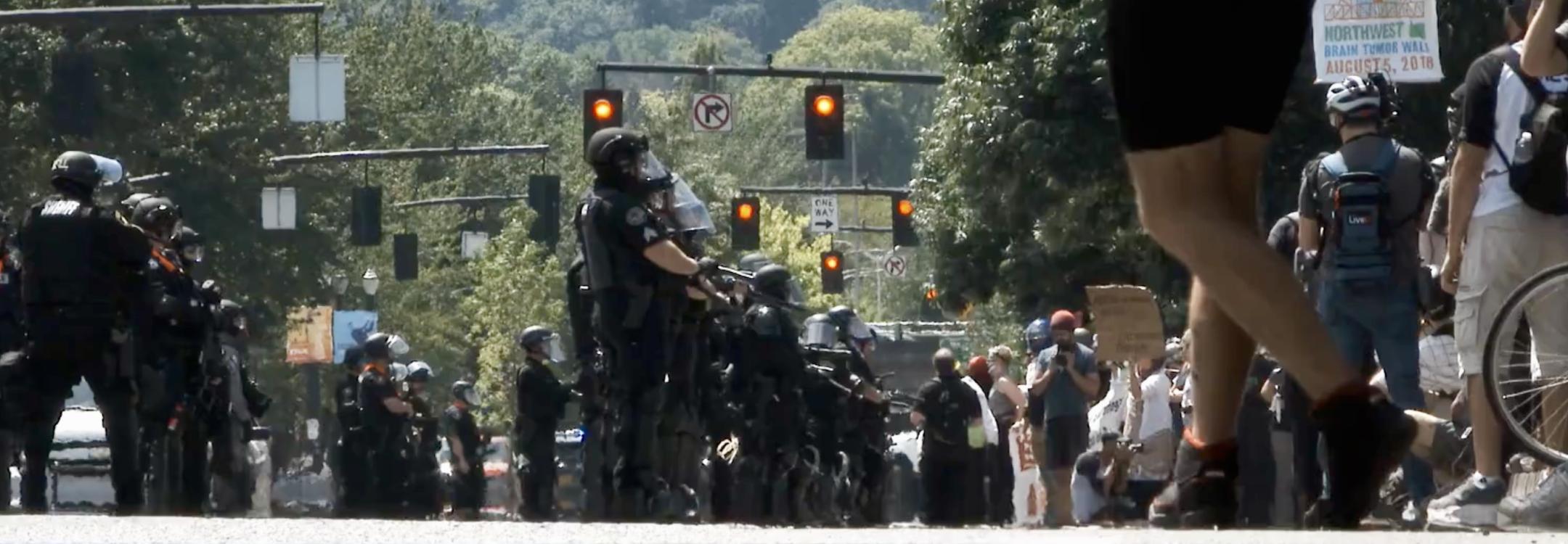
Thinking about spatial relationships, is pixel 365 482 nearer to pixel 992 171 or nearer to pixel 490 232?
pixel 992 171

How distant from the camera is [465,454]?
79.0 ft

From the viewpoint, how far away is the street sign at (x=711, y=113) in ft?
142

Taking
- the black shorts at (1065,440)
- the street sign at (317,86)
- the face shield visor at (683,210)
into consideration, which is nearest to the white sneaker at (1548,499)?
the face shield visor at (683,210)

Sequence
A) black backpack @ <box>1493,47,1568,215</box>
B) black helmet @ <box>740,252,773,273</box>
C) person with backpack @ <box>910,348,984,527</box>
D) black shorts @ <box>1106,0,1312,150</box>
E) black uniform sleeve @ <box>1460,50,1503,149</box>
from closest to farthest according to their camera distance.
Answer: black shorts @ <box>1106,0,1312,150</box> < black backpack @ <box>1493,47,1568,215</box> < black uniform sleeve @ <box>1460,50,1503,149</box> < black helmet @ <box>740,252,773,273</box> < person with backpack @ <box>910,348,984,527</box>

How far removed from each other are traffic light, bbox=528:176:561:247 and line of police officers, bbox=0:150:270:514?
109 feet

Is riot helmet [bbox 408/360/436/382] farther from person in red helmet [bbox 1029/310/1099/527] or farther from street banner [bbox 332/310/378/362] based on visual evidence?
street banner [bbox 332/310/378/362]

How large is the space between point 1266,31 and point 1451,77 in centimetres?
2251

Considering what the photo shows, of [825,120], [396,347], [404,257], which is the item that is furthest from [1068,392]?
[404,257]

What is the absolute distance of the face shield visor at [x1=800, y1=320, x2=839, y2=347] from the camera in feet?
62.4

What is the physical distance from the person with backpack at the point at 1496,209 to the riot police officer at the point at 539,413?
12.0m

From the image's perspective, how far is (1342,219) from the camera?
30.7 ft

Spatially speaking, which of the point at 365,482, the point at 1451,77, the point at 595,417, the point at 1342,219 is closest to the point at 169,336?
the point at 595,417

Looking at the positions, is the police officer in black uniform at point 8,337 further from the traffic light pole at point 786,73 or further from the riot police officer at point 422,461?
the traffic light pole at point 786,73

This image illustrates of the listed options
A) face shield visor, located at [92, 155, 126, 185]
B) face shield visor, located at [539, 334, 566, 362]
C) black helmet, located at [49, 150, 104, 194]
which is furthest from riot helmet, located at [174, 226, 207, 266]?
face shield visor, located at [539, 334, 566, 362]
